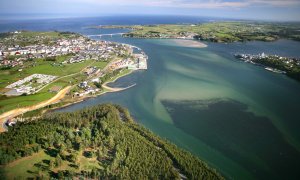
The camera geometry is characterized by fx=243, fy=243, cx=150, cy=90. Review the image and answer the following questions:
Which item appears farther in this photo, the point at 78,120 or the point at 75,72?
the point at 75,72

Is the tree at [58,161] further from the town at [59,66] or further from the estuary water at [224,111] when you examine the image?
the town at [59,66]

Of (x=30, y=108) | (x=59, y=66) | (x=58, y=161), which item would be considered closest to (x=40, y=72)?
(x=59, y=66)

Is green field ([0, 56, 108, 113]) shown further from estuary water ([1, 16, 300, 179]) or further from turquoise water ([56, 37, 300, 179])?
turquoise water ([56, 37, 300, 179])

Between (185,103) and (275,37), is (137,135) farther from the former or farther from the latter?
(275,37)

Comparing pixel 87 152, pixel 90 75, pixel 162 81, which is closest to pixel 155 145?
pixel 87 152

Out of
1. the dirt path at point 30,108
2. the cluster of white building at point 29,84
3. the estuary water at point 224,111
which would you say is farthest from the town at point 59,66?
the estuary water at point 224,111

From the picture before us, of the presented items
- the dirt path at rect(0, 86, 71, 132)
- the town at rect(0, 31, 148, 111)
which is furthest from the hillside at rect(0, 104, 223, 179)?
the town at rect(0, 31, 148, 111)
